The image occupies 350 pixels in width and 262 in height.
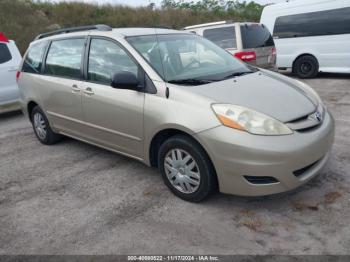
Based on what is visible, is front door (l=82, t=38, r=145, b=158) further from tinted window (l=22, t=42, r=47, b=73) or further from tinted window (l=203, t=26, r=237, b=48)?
tinted window (l=203, t=26, r=237, b=48)

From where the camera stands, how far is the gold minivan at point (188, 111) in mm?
3002

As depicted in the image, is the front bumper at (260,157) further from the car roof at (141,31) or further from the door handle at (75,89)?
the door handle at (75,89)

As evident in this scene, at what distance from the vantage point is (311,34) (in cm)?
1028

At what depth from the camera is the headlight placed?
117 inches

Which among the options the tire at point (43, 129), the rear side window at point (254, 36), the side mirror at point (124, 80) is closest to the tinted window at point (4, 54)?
the tire at point (43, 129)

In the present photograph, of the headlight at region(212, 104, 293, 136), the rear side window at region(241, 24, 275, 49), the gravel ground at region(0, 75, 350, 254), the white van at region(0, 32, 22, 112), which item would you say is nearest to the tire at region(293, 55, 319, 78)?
the rear side window at region(241, 24, 275, 49)

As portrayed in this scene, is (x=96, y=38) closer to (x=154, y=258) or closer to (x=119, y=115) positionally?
(x=119, y=115)

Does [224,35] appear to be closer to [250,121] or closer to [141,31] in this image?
[141,31]

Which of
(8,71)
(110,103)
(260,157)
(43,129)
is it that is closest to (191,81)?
(110,103)

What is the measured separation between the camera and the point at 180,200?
3.54 metres

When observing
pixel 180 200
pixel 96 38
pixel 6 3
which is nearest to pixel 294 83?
pixel 180 200

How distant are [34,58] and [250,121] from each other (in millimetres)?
3831

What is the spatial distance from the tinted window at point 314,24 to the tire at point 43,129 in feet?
26.3

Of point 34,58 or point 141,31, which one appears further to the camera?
point 34,58
